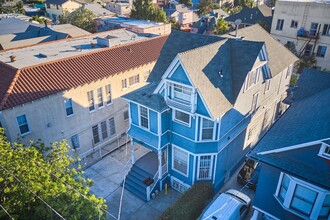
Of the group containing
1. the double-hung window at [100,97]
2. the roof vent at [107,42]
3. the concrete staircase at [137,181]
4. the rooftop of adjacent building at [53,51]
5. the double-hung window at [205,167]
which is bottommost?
the concrete staircase at [137,181]

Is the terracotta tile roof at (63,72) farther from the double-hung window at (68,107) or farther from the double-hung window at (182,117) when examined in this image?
the double-hung window at (182,117)

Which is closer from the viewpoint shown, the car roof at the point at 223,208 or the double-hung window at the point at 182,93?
the car roof at the point at 223,208

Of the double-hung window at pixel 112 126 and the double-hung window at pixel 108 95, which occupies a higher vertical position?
the double-hung window at pixel 108 95

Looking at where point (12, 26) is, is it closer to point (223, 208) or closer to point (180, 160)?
point (180, 160)

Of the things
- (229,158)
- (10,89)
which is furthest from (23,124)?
(229,158)

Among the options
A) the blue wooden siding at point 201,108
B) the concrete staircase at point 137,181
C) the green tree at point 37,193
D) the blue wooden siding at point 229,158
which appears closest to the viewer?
the green tree at point 37,193

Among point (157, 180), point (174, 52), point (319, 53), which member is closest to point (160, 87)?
point (174, 52)

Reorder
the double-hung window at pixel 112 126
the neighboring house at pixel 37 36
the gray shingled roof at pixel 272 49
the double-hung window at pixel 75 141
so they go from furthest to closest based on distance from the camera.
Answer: the neighboring house at pixel 37 36 → the double-hung window at pixel 112 126 → the double-hung window at pixel 75 141 → the gray shingled roof at pixel 272 49

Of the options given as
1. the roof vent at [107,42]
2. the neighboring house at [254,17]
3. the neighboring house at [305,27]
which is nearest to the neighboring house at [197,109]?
the roof vent at [107,42]
